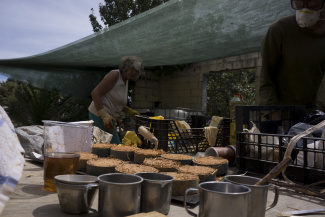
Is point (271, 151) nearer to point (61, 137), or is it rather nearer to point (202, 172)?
point (202, 172)

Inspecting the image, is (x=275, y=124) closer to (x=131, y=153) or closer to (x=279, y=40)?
(x=279, y=40)

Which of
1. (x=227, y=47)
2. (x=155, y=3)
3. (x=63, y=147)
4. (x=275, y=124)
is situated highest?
(x=155, y=3)

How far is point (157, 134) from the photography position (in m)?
2.14

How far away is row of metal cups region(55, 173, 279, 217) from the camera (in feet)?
2.40

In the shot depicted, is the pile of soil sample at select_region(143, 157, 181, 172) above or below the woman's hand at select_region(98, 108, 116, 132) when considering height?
below

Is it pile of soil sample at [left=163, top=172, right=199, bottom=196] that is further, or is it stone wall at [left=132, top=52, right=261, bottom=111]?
stone wall at [left=132, top=52, right=261, bottom=111]

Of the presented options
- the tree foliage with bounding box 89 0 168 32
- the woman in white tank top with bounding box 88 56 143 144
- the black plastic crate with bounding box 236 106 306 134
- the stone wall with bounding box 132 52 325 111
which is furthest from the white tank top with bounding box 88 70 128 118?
the tree foliage with bounding box 89 0 168 32

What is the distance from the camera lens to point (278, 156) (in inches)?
56.9

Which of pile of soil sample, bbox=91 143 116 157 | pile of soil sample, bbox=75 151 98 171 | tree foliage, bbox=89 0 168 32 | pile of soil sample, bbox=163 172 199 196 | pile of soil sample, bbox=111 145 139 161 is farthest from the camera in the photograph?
tree foliage, bbox=89 0 168 32

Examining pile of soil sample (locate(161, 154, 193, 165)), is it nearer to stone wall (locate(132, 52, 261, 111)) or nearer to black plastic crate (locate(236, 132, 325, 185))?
black plastic crate (locate(236, 132, 325, 185))

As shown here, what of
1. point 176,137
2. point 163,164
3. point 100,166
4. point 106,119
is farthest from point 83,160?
point 106,119

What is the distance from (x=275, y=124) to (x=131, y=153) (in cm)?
103

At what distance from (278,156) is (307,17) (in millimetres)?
1139

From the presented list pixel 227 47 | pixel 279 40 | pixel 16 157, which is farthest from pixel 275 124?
pixel 227 47
